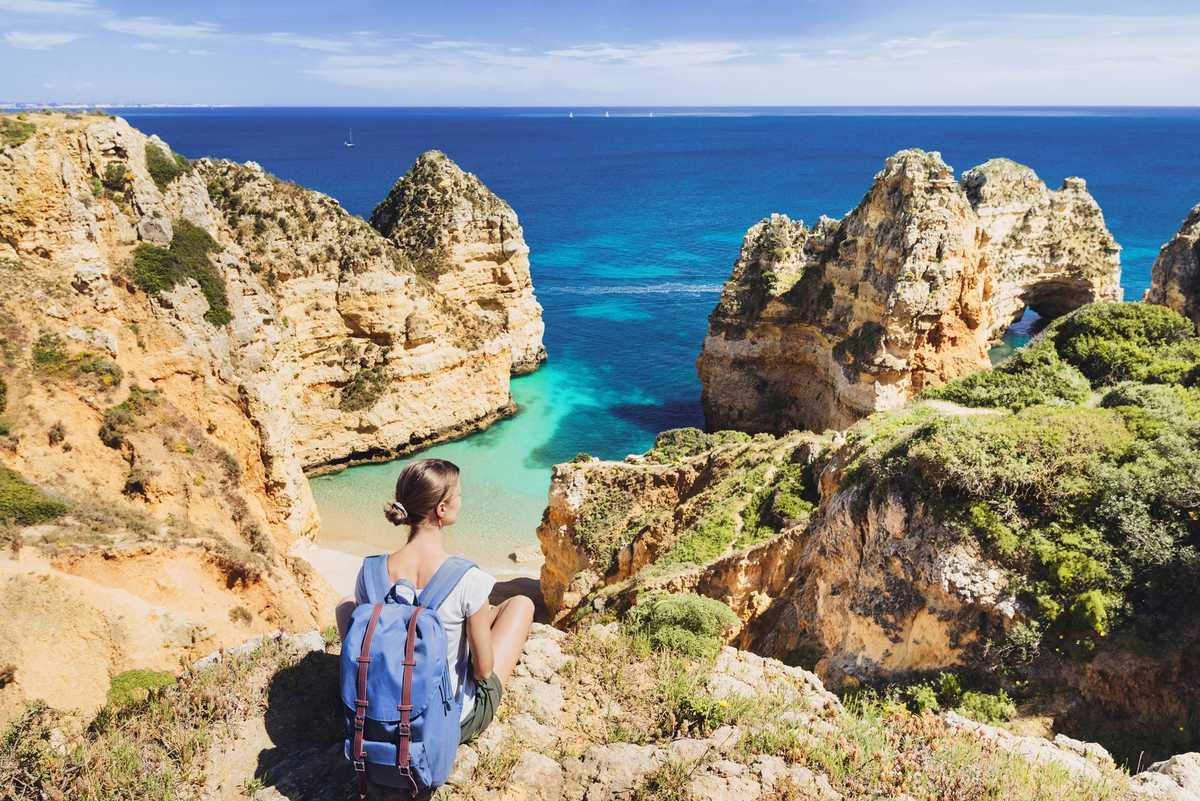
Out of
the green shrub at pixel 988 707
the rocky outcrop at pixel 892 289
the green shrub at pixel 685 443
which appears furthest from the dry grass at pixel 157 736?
the rocky outcrop at pixel 892 289

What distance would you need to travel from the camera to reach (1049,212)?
142ft

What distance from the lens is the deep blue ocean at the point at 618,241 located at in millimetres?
33969

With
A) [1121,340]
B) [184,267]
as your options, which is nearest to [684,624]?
[1121,340]

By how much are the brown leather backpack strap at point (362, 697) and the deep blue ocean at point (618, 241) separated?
23168mm

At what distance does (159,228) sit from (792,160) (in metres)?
164

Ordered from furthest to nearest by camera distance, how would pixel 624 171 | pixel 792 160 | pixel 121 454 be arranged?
1. pixel 792 160
2. pixel 624 171
3. pixel 121 454

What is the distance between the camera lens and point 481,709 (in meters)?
5.62

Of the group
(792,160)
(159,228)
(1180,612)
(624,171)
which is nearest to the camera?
(1180,612)

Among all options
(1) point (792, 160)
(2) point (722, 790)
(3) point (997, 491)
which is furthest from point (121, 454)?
(1) point (792, 160)

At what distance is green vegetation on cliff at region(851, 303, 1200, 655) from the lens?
834 cm

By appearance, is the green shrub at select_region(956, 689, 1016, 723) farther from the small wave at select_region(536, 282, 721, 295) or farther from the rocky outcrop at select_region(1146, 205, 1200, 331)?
the small wave at select_region(536, 282, 721, 295)

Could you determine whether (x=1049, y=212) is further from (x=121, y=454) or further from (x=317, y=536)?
(x=121, y=454)

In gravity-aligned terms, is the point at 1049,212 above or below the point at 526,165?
below

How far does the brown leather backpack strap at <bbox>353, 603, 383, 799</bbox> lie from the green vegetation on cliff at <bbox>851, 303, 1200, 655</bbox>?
760 centimetres
